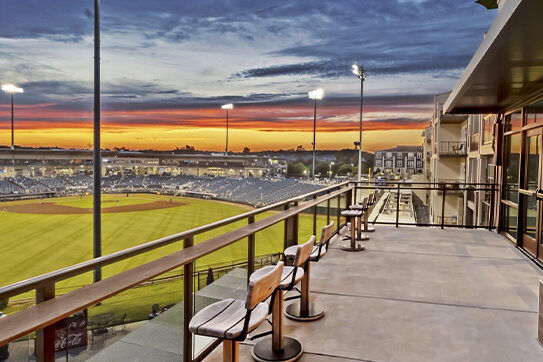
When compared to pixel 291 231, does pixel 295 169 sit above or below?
below

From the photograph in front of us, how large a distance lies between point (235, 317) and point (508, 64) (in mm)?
4181

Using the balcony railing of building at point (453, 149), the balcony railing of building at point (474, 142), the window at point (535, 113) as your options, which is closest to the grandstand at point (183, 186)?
the balcony railing of building at point (453, 149)

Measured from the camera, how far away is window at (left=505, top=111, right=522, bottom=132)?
7.93m

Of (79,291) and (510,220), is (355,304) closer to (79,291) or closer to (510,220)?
(79,291)

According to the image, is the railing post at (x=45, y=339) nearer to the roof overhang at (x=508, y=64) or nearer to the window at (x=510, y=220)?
the roof overhang at (x=508, y=64)

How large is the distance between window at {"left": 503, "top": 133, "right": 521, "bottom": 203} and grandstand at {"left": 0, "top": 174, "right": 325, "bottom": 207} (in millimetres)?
43283

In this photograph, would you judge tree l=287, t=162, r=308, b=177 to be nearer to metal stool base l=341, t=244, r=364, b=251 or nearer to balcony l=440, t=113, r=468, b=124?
balcony l=440, t=113, r=468, b=124

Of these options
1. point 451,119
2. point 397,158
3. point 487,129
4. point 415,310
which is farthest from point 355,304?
point 397,158

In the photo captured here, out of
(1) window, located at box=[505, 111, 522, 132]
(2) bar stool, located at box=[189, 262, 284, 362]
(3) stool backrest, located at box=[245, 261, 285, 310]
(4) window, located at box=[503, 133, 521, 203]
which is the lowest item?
(2) bar stool, located at box=[189, 262, 284, 362]

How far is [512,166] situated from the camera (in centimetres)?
848

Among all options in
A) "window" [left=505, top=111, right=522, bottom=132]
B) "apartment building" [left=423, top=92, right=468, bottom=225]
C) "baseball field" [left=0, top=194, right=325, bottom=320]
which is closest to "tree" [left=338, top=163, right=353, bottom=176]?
"baseball field" [left=0, top=194, right=325, bottom=320]

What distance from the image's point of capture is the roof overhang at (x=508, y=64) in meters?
3.13

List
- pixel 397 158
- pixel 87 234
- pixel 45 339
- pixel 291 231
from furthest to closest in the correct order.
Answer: pixel 397 158 < pixel 87 234 < pixel 291 231 < pixel 45 339

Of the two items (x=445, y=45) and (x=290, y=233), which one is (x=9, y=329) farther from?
(x=445, y=45)
